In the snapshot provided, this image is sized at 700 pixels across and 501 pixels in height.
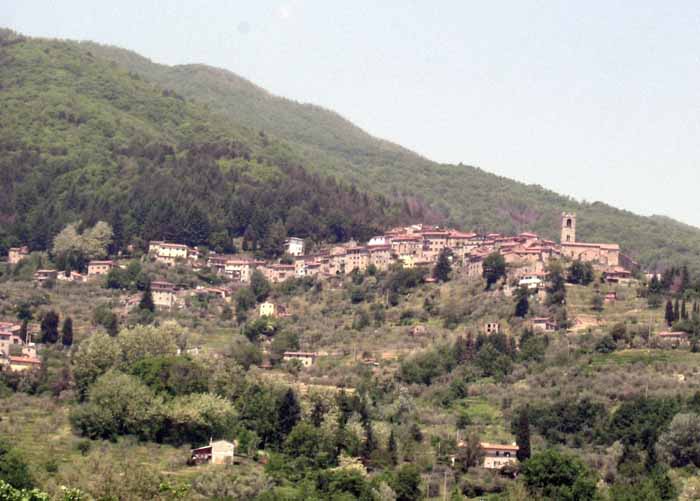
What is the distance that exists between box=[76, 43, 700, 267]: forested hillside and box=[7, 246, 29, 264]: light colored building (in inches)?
1463

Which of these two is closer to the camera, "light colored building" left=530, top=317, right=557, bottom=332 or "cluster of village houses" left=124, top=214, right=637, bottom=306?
"light colored building" left=530, top=317, right=557, bottom=332

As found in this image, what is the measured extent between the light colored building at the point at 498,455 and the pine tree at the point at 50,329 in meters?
26.6

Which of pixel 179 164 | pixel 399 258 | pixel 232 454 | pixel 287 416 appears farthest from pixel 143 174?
pixel 232 454

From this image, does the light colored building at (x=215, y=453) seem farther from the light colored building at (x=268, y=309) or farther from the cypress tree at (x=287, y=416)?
the light colored building at (x=268, y=309)

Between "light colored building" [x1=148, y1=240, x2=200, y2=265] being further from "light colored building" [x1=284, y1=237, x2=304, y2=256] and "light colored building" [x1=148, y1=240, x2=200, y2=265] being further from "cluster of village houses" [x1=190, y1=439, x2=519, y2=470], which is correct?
"cluster of village houses" [x1=190, y1=439, x2=519, y2=470]

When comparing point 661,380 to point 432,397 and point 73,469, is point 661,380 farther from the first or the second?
point 73,469

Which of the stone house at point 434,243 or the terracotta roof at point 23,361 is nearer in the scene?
the terracotta roof at point 23,361

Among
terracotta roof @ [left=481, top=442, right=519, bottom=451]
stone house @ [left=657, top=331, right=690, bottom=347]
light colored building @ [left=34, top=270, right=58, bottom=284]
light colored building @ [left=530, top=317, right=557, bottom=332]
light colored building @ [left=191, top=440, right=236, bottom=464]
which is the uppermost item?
light colored building @ [left=34, top=270, right=58, bottom=284]

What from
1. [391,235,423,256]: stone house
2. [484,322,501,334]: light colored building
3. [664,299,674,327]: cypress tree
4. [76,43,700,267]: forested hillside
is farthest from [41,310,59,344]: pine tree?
[76,43,700,267]: forested hillside

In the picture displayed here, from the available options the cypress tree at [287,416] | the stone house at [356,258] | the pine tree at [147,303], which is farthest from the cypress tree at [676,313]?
the pine tree at [147,303]

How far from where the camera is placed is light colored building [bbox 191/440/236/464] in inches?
2670

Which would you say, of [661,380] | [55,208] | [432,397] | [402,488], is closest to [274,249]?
[55,208]

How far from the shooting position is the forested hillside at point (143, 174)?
112m

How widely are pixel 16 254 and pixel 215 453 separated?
43.9 meters
